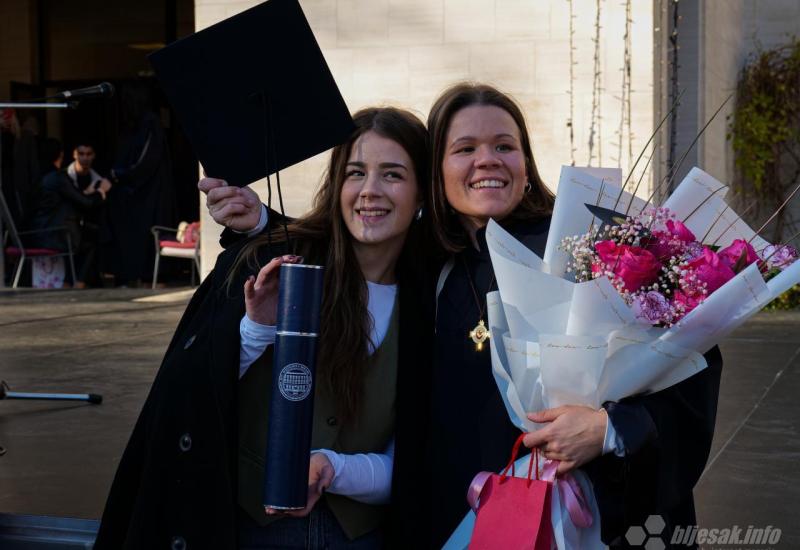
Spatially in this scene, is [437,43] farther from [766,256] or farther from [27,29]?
[27,29]

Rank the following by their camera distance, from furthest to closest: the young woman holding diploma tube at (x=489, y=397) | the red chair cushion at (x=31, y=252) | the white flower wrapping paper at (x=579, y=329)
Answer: the red chair cushion at (x=31, y=252) → the young woman holding diploma tube at (x=489, y=397) → the white flower wrapping paper at (x=579, y=329)

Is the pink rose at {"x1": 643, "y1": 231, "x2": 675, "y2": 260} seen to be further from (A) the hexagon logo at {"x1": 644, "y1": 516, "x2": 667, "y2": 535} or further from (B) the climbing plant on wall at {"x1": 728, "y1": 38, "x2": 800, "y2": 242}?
(B) the climbing plant on wall at {"x1": 728, "y1": 38, "x2": 800, "y2": 242}

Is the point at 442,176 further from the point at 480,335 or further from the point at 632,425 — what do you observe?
the point at 632,425

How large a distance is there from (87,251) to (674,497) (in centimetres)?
1168

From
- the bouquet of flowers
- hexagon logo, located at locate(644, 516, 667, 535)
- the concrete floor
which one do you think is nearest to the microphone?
the concrete floor

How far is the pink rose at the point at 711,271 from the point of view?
2164 millimetres

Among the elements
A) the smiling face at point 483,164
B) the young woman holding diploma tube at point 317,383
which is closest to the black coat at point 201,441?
the young woman holding diploma tube at point 317,383

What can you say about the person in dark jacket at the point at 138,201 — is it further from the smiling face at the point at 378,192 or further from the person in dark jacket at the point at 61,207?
the smiling face at the point at 378,192

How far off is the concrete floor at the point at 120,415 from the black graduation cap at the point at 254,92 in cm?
169

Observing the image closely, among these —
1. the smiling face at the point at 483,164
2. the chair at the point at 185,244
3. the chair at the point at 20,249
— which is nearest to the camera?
the smiling face at the point at 483,164

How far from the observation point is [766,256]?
2318 millimetres

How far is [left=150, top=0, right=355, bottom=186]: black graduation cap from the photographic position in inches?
97.2

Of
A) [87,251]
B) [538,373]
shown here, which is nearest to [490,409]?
[538,373]

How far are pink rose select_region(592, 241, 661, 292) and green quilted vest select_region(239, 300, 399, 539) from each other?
662 millimetres
